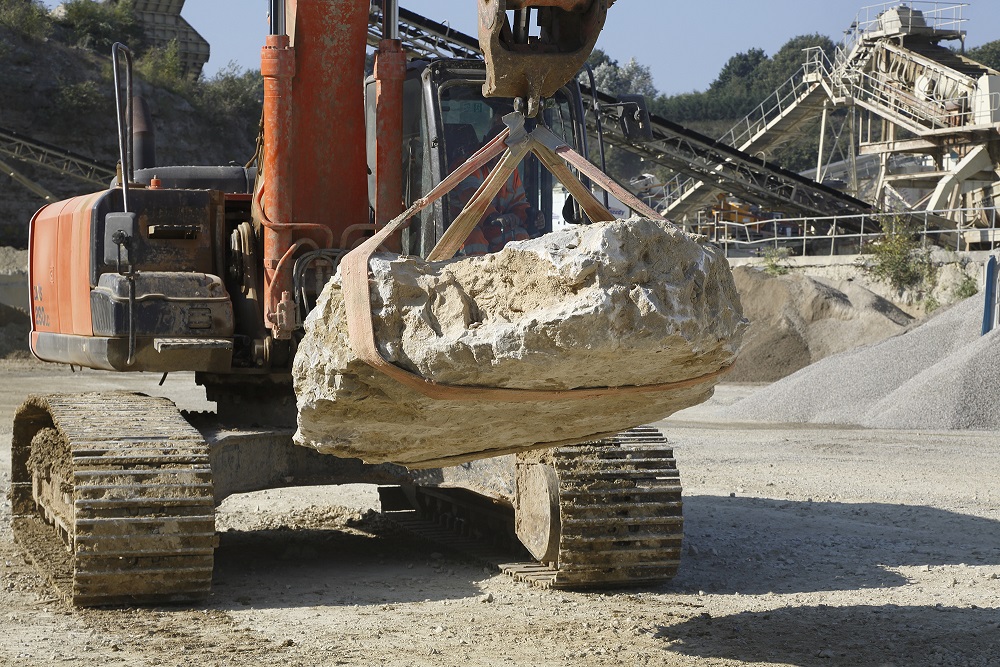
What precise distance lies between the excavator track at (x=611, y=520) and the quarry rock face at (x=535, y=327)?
84.4 inches

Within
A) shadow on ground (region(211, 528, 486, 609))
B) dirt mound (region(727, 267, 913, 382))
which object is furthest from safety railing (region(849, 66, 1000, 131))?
shadow on ground (region(211, 528, 486, 609))

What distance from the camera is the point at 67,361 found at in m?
7.56

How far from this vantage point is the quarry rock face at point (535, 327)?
3.91m

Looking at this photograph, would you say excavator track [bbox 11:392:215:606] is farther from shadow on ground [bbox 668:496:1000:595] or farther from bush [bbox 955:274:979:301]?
bush [bbox 955:274:979:301]

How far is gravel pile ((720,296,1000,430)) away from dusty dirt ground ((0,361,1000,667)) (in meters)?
4.62

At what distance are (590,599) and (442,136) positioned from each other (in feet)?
8.45

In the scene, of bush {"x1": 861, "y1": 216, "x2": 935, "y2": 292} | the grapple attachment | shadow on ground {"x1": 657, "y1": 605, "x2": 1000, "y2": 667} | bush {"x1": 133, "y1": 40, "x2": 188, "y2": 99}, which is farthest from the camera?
bush {"x1": 133, "y1": 40, "x2": 188, "y2": 99}

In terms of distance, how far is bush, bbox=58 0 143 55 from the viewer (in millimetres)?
47031

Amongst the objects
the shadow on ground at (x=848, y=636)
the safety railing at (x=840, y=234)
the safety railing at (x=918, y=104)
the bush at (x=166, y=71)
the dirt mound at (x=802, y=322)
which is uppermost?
the bush at (x=166, y=71)

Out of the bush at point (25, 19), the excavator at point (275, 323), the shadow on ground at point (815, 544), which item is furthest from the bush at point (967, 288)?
the bush at point (25, 19)

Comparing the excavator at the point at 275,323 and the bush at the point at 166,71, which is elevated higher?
the bush at the point at 166,71

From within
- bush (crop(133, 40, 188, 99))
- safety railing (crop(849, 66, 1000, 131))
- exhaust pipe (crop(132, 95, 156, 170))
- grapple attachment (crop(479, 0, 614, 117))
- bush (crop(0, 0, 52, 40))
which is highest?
bush (crop(0, 0, 52, 40))

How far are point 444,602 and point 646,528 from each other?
3.78ft

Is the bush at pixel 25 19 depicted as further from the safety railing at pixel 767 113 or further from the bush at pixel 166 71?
the safety railing at pixel 767 113
